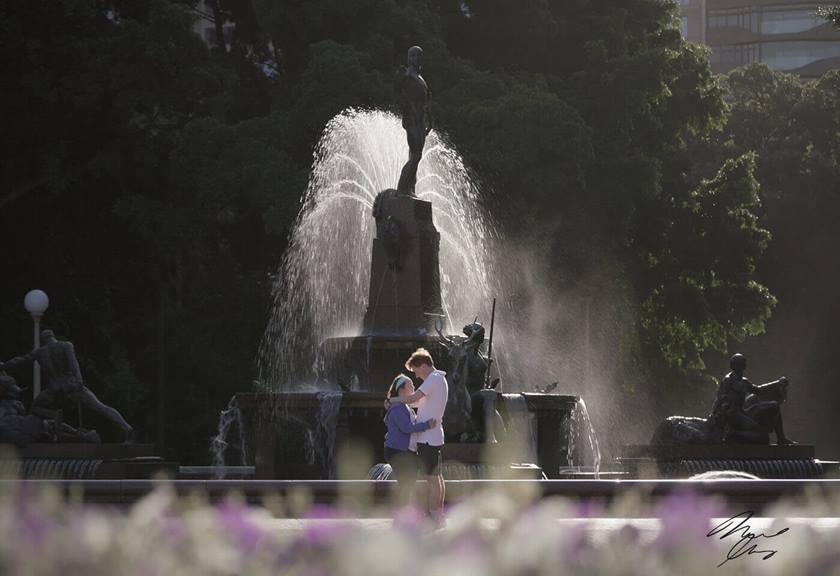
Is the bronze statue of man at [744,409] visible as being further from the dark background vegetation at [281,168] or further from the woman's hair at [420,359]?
the dark background vegetation at [281,168]

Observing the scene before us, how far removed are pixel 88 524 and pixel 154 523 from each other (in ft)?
1.05

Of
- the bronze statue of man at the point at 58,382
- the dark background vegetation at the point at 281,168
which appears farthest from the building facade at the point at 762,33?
the bronze statue of man at the point at 58,382

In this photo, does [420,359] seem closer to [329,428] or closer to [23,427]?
[329,428]

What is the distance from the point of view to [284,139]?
33.8 metres

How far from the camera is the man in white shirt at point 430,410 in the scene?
11.3 meters

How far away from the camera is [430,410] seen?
11383mm

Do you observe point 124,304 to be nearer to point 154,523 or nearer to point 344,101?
point 344,101

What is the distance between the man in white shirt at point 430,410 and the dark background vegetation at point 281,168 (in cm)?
2084

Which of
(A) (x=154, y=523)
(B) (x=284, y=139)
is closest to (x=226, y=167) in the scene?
(B) (x=284, y=139)

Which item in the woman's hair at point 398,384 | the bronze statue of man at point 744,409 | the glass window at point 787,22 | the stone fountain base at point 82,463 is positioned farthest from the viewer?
the glass window at point 787,22

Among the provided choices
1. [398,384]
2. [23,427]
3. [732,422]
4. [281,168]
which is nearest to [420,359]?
[398,384]

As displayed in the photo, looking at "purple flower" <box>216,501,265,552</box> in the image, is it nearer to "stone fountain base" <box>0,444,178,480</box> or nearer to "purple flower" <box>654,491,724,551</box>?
"purple flower" <box>654,491,724,551</box>

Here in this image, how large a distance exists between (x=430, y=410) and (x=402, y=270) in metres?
10.4

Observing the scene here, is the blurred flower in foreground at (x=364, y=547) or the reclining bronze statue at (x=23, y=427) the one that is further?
the reclining bronze statue at (x=23, y=427)
